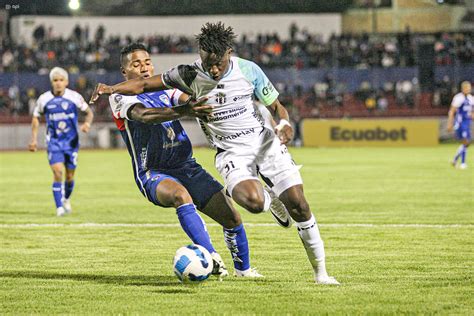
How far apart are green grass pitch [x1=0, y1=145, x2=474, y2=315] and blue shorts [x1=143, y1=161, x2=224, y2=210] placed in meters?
0.80

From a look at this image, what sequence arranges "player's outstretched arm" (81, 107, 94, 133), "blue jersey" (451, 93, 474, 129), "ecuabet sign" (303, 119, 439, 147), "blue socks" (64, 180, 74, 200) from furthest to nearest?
A: 1. "ecuabet sign" (303, 119, 439, 147)
2. "blue jersey" (451, 93, 474, 129)
3. "blue socks" (64, 180, 74, 200)
4. "player's outstretched arm" (81, 107, 94, 133)

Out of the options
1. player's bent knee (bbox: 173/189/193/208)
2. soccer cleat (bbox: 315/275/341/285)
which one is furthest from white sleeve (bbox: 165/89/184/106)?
soccer cleat (bbox: 315/275/341/285)

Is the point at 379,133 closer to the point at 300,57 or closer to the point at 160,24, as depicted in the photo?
the point at 300,57

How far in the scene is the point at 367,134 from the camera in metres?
42.8

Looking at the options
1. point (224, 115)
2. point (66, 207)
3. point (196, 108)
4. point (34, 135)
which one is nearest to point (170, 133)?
point (224, 115)

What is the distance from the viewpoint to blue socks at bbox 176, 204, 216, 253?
8.59 m

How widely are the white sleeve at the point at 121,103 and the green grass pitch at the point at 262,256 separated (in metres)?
1.55

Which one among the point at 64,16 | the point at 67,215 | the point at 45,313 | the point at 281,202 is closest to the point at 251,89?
the point at 281,202

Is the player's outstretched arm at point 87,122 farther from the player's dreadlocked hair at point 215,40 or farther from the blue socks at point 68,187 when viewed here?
the player's dreadlocked hair at point 215,40

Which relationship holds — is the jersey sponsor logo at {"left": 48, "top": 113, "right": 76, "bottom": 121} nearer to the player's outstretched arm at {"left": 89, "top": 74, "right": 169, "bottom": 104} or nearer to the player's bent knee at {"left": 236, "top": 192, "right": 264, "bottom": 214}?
the player's outstretched arm at {"left": 89, "top": 74, "right": 169, "bottom": 104}

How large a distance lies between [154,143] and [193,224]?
2.93 feet

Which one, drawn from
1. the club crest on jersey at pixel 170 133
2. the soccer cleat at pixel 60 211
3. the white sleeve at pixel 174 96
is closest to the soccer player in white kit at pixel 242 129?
the club crest on jersey at pixel 170 133

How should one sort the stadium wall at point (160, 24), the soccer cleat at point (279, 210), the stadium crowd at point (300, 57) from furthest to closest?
the stadium wall at point (160, 24), the stadium crowd at point (300, 57), the soccer cleat at point (279, 210)

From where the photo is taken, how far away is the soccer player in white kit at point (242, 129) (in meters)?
8.12
